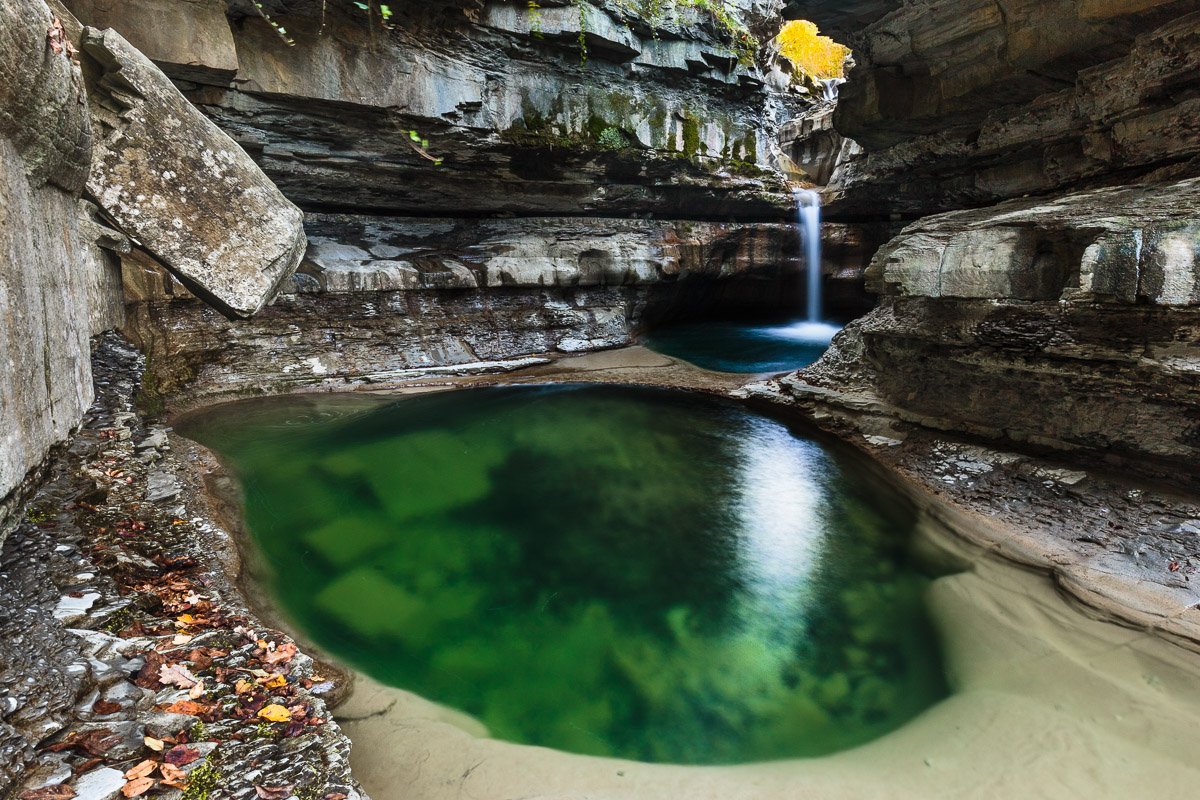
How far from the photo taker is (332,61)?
8055mm

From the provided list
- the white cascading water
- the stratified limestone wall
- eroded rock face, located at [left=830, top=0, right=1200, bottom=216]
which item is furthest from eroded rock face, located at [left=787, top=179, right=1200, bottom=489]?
the stratified limestone wall

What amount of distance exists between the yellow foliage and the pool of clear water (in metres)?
7.58

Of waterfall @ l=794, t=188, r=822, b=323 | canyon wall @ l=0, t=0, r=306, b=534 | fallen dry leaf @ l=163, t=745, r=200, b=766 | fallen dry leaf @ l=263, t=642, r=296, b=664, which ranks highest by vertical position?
waterfall @ l=794, t=188, r=822, b=323

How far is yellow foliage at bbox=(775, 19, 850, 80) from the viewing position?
633 inches

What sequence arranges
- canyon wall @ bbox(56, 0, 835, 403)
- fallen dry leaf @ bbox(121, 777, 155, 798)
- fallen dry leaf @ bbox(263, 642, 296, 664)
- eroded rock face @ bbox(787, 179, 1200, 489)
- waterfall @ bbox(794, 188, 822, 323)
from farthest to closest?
1. waterfall @ bbox(794, 188, 822, 323)
2. canyon wall @ bbox(56, 0, 835, 403)
3. eroded rock face @ bbox(787, 179, 1200, 489)
4. fallen dry leaf @ bbox(263, 642, 296, 664)
5. fallen dry leaf @ bbox(121, 777, 155, 798)

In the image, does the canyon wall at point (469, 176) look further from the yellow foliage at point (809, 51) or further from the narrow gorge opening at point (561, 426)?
the yellow foliage at point (809, 51)

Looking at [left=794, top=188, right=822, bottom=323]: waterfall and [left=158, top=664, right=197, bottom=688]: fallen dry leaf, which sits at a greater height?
[left=794, top=188, right=822, bottom=323]: waterfall

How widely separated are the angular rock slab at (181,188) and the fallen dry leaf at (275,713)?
2599 millimetres

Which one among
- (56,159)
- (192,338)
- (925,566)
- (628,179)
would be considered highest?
(628,179)

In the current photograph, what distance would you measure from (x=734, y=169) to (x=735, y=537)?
935cm

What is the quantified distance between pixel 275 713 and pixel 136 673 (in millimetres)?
549

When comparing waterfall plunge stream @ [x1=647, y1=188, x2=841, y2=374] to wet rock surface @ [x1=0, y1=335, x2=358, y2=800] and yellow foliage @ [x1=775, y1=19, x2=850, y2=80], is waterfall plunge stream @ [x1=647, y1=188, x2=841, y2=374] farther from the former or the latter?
wet rock surface @ [x1=0, y1=335, x2=358, y2=800]

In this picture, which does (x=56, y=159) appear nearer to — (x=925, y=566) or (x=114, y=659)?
(x=114, y=659)

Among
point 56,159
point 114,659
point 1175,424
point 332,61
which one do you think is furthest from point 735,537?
point 332,61
